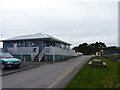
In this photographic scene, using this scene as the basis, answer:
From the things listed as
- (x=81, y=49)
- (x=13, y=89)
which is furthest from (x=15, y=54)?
(x=81, y=49)

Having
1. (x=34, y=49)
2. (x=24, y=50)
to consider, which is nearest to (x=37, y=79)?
(x=34, y=49)

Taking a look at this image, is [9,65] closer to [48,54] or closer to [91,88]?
[91,88]

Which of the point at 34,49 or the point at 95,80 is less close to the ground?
the point at 34,49

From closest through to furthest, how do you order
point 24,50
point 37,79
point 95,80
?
point 95,80
point 37,79
point 24,50

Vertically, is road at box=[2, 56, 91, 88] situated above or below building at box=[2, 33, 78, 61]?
below

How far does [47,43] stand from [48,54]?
480 cm

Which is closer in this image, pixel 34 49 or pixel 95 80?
pixel 95 80

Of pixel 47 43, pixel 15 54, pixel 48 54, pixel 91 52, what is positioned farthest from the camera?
pixel 91 52

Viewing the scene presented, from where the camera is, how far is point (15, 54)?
27750mm

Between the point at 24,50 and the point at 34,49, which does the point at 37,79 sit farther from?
the point at 24,50

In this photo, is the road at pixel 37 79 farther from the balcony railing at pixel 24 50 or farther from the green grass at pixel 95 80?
the balcony railing at pixel 24 50

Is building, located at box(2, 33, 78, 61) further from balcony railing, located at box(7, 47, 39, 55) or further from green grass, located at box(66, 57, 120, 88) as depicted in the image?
green grass, located at box(66, 57, 120, 88)

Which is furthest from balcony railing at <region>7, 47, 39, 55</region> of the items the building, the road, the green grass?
the green grass

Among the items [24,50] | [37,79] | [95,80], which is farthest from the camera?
[24,50]
